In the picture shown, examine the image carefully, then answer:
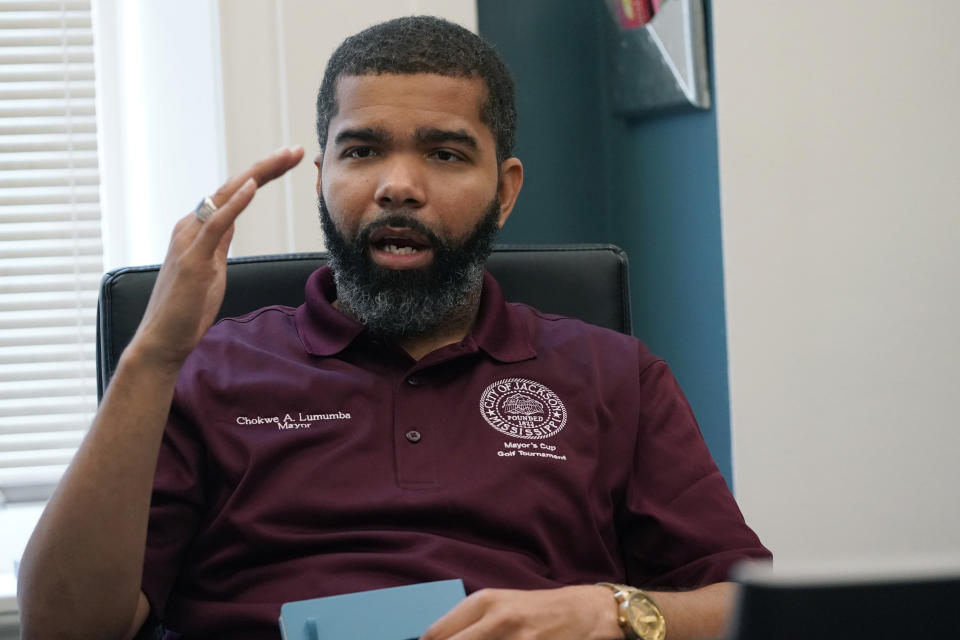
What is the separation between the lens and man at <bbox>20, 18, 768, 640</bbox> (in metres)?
1.11

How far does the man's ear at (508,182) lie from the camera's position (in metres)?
1.56

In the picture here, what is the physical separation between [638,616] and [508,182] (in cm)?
65

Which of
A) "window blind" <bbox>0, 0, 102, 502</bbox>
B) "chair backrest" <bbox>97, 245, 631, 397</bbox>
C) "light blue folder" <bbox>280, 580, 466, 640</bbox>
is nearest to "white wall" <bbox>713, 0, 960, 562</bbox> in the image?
"chair backrest" <bbox>97, 245, 631, 397</bbox>

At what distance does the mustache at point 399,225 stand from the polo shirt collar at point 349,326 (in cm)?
10

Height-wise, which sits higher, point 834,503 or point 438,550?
point 438,550

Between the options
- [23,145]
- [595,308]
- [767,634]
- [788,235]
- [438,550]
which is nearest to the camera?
[767,634]

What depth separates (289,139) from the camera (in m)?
2.03

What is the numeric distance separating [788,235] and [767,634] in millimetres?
1594

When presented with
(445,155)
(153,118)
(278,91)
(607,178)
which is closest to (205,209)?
(445,155)

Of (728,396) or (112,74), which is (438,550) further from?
(112,74)

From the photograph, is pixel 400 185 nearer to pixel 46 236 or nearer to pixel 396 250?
pixel 396 250

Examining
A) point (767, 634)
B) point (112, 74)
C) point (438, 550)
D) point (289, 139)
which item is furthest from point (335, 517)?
point (112, 74)

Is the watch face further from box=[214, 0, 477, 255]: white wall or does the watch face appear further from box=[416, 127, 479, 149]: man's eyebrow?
box=[214, 0, 477, 255]: white wall

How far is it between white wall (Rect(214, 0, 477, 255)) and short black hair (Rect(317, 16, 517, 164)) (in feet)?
1.65
